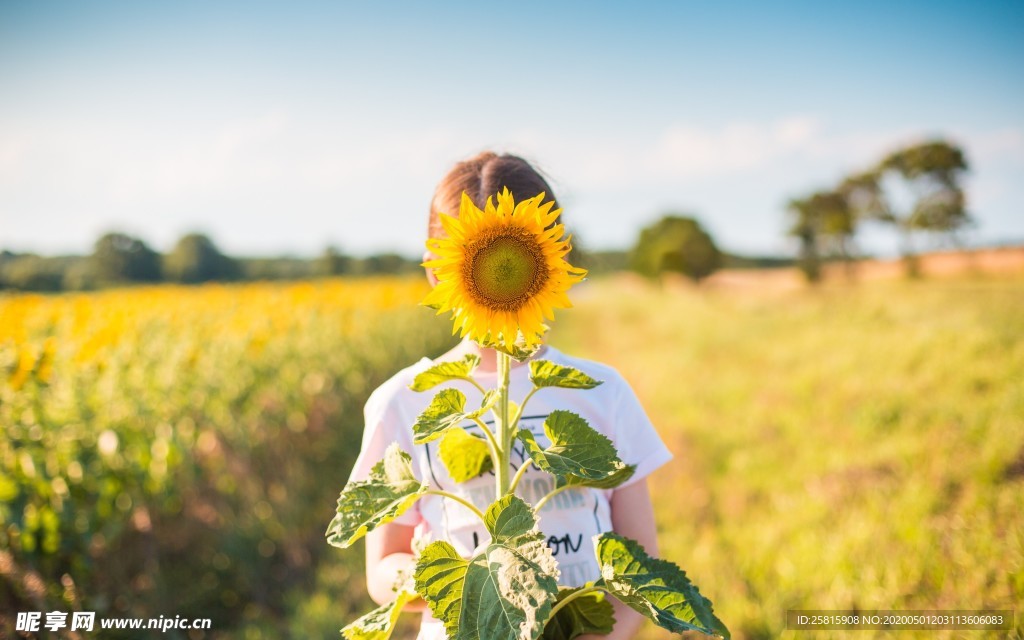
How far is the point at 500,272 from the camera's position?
3.54 feet

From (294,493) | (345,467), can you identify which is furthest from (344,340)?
(294,493)

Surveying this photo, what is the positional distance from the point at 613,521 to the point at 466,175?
100 centimetres

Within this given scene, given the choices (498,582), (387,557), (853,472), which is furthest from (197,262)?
(498,582)

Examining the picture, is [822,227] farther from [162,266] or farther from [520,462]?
[520,462]

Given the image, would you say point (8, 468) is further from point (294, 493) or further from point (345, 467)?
point (345, 467)

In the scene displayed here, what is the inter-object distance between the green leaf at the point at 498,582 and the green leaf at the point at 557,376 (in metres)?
0.23

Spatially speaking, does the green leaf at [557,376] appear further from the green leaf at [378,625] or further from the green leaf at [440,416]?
the green leaf at [378,625]

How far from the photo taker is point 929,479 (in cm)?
470

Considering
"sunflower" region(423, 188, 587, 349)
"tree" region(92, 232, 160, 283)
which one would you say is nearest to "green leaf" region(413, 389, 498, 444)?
"sunflower" region(423, 188, 587, 349)

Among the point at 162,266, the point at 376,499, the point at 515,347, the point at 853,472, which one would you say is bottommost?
the point at 853,472

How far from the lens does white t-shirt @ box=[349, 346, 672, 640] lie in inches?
→ 60.2

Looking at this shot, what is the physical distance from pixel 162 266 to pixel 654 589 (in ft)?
47.5

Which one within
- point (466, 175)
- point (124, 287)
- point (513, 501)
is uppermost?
point (124, 287)

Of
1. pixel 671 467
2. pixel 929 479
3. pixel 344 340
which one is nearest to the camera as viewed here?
pixel 929 479
